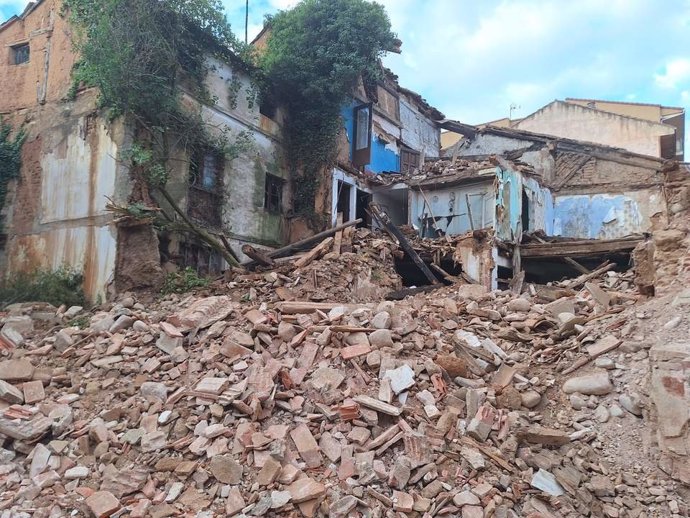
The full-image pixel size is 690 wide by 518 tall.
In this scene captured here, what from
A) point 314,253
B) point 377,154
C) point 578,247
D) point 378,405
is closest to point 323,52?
point 377,154

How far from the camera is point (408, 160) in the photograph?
19.8 m

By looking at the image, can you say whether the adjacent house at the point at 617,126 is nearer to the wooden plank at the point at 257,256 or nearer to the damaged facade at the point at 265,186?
the damaged facade at the point at 265,186

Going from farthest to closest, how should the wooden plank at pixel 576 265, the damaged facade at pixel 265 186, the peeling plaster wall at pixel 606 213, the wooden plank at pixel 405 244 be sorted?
the peeling plaster wall at pixel 606 213
the wooden plank at pixel 576 265
the wooden plank at pixel 405 244
the damaged facade at pixel 265 186

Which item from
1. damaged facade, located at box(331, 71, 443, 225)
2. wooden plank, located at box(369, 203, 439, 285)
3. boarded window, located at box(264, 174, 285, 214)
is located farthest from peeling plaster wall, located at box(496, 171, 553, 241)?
boarded window, located at box(264, 174, 285, 214)

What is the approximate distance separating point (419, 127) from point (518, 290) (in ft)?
33.7

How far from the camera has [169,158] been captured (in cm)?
1089

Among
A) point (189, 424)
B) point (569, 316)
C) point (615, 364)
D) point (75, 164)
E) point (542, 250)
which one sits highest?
point (75, 164)

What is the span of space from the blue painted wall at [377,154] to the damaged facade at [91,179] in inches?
151

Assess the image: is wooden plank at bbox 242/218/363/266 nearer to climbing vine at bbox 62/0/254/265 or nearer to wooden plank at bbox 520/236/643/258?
climbing vine at bbox 62/0/254/265

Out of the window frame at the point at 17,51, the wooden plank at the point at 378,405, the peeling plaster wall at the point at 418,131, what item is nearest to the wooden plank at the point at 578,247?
the peeling plaster wall at the point at 418,131

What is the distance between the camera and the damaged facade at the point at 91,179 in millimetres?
10359

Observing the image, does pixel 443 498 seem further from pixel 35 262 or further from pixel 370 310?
pixel 35 262

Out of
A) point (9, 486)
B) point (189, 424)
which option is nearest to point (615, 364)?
point (189, 424)

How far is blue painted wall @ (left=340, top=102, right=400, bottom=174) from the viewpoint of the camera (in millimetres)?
16656
